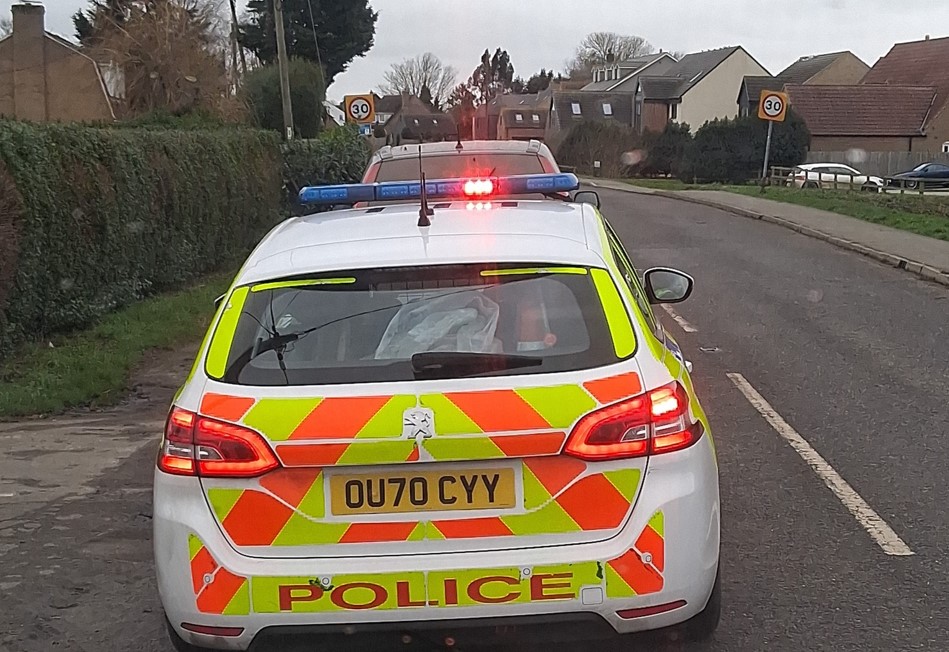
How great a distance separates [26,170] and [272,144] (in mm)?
11041

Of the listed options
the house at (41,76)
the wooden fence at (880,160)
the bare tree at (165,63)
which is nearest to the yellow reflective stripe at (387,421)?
the bare tree at (165,63)

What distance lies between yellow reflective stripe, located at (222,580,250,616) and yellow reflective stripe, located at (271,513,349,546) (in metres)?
0.17

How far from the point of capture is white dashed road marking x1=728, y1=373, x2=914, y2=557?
516cm

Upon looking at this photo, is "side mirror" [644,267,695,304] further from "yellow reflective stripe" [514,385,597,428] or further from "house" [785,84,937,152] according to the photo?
"house" [785,84,937,152]

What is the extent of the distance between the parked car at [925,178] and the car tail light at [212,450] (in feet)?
124

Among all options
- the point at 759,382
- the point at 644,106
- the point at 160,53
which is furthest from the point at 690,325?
the point at 644,106

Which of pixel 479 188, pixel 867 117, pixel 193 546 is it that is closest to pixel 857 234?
pixel 479 188

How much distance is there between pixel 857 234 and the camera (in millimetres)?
21031

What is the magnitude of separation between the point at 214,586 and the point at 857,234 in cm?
1955

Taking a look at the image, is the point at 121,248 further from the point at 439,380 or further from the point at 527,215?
the point at 439,380

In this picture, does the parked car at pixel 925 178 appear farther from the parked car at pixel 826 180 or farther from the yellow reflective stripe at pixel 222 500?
the yellow reflective stripe at pixel 222 500

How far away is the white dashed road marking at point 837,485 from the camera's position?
5.16 meters

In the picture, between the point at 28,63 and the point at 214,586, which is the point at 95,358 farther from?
the point at 28,63

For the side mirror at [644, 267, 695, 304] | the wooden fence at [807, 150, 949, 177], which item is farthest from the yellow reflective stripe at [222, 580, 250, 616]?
the wooden fence at [807, 150, 949, 177]
